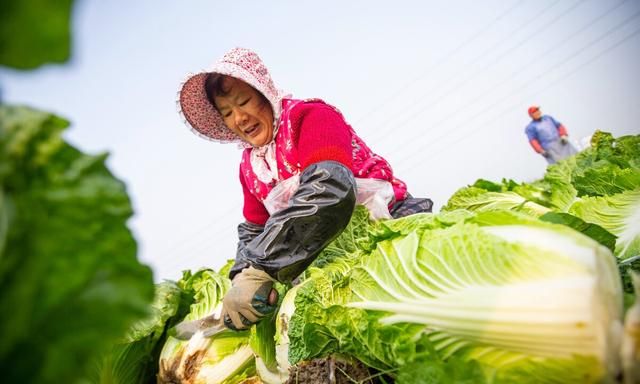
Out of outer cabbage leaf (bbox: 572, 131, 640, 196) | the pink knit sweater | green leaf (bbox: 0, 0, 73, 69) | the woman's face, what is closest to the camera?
green leaf (bbox: 0, 0, 73, 69)

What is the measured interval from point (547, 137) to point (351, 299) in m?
12.0

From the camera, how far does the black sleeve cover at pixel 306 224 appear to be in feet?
7.66

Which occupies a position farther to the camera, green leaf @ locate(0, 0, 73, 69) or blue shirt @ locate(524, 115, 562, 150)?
blue shirt @ locate(524, 115, 562, 150)

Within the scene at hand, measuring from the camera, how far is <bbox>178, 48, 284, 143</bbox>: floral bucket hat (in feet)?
10.1

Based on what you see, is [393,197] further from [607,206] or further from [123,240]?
[123,240]

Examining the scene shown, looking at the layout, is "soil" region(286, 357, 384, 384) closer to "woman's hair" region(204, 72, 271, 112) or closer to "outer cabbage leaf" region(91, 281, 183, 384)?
"outer cabbage leaf" region(91, 281, 183, 384)

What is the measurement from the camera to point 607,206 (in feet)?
10.8

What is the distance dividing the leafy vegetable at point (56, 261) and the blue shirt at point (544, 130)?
13181mm

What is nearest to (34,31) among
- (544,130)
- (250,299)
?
(250,299)

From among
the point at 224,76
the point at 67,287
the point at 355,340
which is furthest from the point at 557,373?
the point at 224,76

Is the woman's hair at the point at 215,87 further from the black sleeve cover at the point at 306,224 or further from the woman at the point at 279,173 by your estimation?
the black sleeve cover at the point at 306,224

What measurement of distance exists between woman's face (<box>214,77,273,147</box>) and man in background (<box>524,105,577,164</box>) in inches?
432

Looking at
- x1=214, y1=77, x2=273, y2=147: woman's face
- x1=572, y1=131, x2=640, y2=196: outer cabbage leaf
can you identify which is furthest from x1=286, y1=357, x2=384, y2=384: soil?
x1=572, y1=131, x2=640, y2=196: outer cabbage leaf

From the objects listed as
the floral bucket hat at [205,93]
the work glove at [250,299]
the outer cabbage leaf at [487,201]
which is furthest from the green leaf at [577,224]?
the outer cabbage leaf at [487,201]
